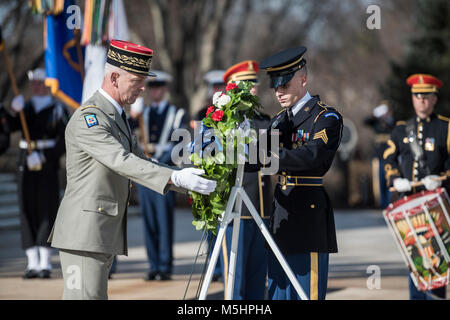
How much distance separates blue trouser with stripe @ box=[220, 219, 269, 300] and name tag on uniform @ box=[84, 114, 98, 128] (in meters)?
2.14

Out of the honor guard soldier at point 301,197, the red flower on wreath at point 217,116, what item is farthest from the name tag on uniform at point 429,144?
the red flower on wreath at point 217,116

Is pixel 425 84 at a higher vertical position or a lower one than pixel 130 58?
lower

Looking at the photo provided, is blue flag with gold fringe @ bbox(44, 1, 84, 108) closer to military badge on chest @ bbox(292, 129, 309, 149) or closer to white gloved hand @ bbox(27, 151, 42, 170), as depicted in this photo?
white gloved hand @ bbox(27, 151, 42, 170)

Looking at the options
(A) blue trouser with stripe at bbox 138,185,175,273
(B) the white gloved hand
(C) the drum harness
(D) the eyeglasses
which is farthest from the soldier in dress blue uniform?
(D) the eyeglasses

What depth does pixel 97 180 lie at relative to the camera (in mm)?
4160

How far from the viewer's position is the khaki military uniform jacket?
13.5ft

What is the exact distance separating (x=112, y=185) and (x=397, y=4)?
28663 mm

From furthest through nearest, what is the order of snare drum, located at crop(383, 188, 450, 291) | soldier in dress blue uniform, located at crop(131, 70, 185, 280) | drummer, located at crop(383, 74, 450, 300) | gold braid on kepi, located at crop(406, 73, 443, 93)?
1. soldier in dress blue uniform, located at crop(131, 70, 185, 280)
2. gold braid on kepi, located at crop(406, 73, 443, 93)
3. drummer, located at crop(383, 74, 450, 300)
4. snare drum, located at crop(383, 188, 450, 291)

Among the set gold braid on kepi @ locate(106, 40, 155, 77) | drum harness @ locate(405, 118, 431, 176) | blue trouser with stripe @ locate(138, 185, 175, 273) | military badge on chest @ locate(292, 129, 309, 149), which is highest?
gold braid on kepi @ locate(106, 40, 155, 77)

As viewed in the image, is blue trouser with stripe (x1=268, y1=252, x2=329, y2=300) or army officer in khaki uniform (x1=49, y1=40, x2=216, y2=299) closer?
army officer in khaki uniform (x1=49, y1=40, x2=216, y2=299)

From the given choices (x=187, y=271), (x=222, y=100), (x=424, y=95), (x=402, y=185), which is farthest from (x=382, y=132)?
(x=222, y=100)

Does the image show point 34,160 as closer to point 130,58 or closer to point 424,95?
point 424,95

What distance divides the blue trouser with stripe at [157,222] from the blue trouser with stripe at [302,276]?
159 inches

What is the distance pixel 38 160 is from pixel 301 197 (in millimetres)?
4914
